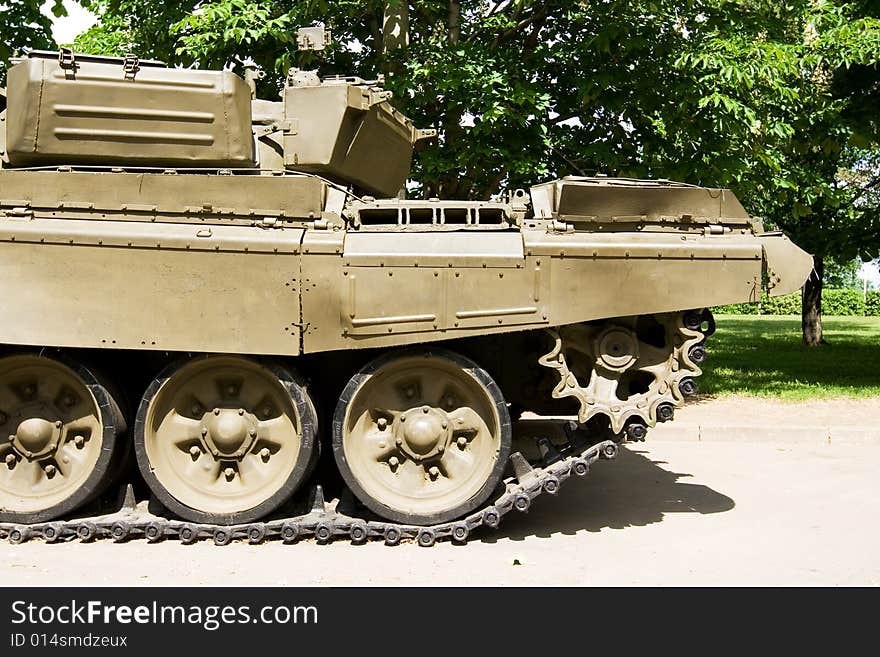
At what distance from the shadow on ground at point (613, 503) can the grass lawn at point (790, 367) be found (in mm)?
5236

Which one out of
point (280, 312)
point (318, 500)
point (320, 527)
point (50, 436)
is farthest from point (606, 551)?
point (50, 436)

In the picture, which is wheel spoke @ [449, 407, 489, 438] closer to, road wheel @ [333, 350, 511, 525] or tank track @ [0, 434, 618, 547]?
road wheel @ [333, 350, 511, 525]

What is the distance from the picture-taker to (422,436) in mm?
6297

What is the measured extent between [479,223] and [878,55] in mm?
7557

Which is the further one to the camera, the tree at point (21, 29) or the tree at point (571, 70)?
the tree at point (21, 29)

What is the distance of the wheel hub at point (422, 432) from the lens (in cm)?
630

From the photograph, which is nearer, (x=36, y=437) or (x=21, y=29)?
(x=36, y=437)

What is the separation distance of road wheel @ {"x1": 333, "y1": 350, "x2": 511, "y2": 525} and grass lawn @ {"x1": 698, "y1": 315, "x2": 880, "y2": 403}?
7.62 metres

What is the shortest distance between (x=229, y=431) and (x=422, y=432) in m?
1.23

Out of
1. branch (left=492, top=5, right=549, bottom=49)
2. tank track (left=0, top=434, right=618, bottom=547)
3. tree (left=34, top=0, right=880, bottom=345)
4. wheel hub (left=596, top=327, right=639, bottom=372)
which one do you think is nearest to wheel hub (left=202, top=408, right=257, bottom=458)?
tank track (left=0, top=434, right=618, bottom=547)

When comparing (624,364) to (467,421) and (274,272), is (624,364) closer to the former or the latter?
(467,421)

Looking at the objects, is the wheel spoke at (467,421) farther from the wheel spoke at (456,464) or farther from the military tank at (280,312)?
the wheel spoke at (456,464)

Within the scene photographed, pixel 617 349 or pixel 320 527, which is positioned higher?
pixel 617 349

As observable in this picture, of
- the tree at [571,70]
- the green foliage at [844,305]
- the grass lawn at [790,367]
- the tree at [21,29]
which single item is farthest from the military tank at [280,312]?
the green foliage at [844,305]
